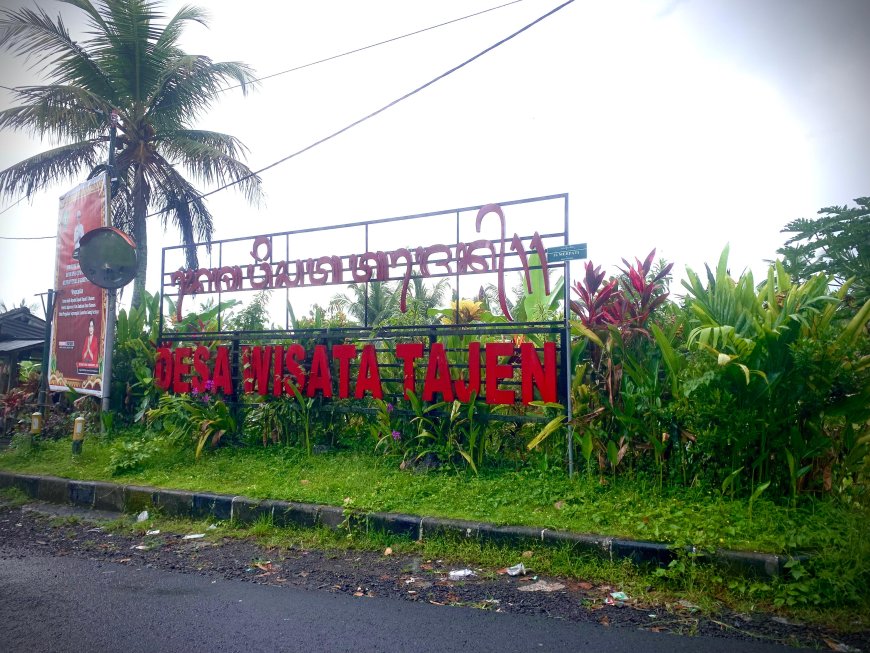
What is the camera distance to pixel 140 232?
44.2 feet

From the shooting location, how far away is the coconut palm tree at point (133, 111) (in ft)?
38.4

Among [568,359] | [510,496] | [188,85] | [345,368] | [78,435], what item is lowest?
[510,496]

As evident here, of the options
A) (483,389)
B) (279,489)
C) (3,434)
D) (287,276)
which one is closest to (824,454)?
(483,389)

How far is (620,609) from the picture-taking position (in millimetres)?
3377

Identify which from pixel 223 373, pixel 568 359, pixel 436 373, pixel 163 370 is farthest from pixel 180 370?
pixel 568 359

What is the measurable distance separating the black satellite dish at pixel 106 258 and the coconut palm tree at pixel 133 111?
4.02 metres

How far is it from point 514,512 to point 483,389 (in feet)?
5.78

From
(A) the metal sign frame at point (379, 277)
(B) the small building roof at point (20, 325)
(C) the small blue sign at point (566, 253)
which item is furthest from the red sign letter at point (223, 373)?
(B) the small building roof at point (20, 325)

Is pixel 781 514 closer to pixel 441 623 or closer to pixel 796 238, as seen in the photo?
pixel 441 623

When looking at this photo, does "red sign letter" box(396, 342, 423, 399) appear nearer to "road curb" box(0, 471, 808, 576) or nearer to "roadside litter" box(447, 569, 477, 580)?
"road curb" box(0, 471, 808, 576)

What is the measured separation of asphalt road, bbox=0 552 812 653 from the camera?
116 inches

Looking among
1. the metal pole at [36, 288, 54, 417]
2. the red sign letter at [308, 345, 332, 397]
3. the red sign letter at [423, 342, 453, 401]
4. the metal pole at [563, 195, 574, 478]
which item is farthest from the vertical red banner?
the metal pole at [563, 195, 574, 478]

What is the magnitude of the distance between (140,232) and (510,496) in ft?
37.6

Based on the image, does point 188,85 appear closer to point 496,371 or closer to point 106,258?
point 106,258
